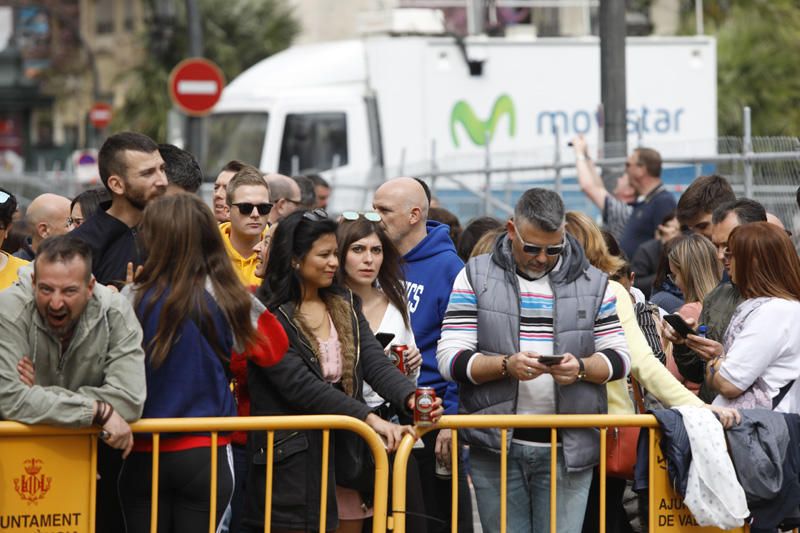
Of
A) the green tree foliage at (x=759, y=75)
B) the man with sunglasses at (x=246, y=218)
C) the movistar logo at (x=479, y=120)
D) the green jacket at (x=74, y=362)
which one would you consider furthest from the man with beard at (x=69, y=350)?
the green tree foliage at (x=759, y=75)

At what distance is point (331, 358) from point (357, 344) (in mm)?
127

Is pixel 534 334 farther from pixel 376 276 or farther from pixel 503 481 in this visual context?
pixel 376 276

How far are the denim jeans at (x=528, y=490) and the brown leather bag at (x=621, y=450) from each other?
123 millimetres

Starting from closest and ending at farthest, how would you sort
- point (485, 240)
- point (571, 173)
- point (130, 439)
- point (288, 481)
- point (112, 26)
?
point (130, 439), point (288, 481), point (485, 240), point (571, 173), point (112, 26)

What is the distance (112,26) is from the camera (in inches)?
1980

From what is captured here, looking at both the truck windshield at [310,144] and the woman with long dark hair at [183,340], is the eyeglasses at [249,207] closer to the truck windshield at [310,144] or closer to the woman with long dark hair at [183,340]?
the woman with long dark hair at [183,340]

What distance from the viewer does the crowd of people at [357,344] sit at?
5.24 meters

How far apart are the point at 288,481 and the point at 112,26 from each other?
4656 cm

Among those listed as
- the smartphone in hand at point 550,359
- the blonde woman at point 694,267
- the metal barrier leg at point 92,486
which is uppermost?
the blonde woman at point 694,267

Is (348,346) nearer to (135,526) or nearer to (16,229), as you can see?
(135,526)

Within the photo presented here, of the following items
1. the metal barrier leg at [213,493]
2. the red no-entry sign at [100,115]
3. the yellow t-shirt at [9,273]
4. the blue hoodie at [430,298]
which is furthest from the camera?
the red no-entry sign at [100,115]

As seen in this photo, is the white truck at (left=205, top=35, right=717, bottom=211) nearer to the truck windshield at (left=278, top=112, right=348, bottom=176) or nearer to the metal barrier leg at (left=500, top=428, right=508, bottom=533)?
the truck windshield at (left=278, top=112, right=348, bottom=176)

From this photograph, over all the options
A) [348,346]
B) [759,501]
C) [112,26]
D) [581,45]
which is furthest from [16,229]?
[112,26]

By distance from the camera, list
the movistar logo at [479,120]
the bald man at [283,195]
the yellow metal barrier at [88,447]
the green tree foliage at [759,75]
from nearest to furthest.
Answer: the yellow metal barrier at [88,447], the bald man at [283,195], the movistar logo at [479,120], the green tree foliage at [759,75]
